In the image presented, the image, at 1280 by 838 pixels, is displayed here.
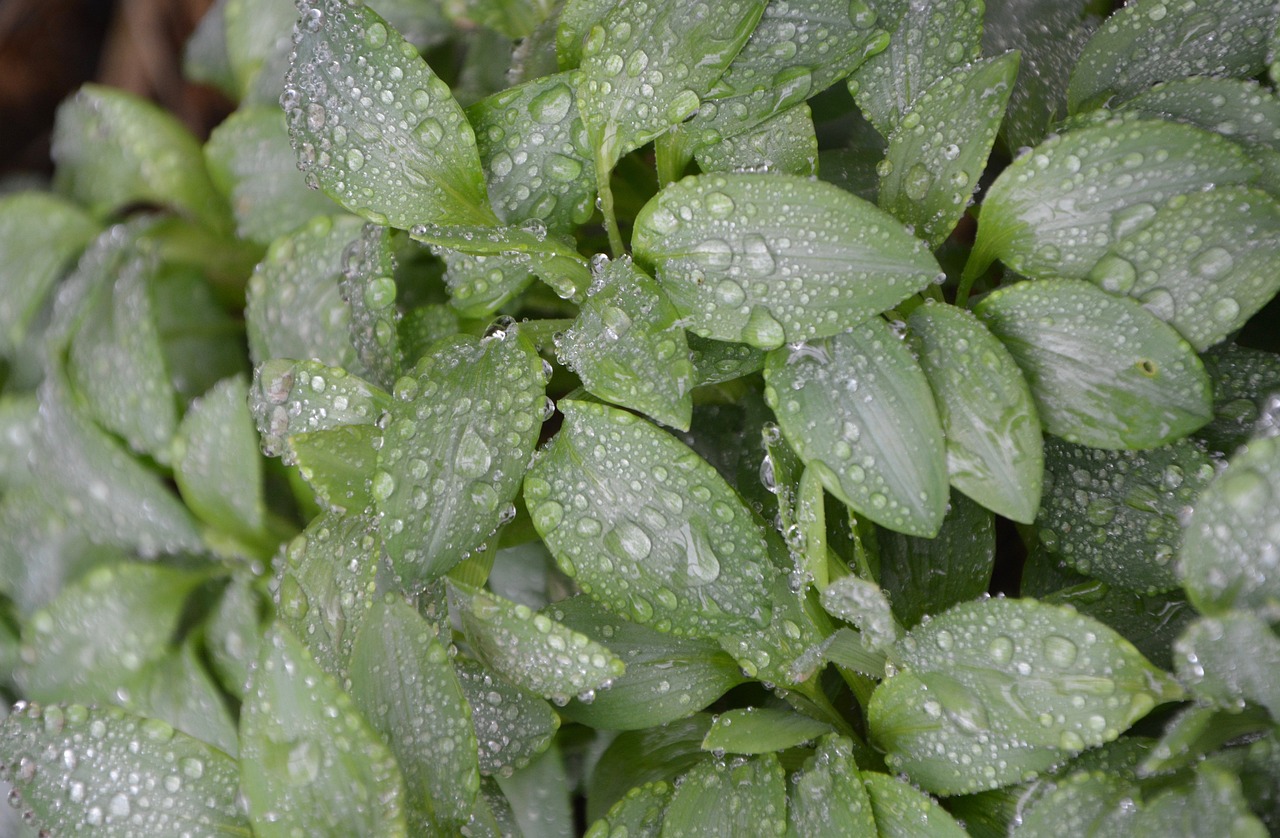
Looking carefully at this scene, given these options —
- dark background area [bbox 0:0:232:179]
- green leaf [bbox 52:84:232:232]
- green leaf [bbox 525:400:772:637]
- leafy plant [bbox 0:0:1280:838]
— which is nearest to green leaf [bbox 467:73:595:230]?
leafy plant [bbox 0:0:1280:838]

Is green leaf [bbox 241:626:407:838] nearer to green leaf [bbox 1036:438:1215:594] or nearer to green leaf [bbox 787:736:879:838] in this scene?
green leaf [bbox 787:736:879:838]

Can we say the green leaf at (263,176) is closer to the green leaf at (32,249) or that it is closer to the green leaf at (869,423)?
the green leaf at (32,249)

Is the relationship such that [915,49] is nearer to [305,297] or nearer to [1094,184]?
[1094,184]

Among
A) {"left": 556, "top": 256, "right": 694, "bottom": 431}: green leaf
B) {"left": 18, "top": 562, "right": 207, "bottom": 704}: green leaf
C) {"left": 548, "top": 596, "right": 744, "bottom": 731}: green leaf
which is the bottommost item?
{"left": 18, "top": 562, "right": 207, "bottom": 704}: green leaf

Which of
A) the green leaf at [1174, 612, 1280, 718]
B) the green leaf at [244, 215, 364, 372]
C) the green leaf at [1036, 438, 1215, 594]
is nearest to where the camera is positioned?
the green leaf at [1174, 612, 1280, 718]

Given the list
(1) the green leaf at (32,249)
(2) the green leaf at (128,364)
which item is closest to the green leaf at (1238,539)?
(2) the green leaf at (128,364)

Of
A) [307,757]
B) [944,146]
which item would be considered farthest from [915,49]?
[307,757]

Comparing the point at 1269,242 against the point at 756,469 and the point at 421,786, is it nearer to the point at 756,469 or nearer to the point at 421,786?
the point at 756,469
